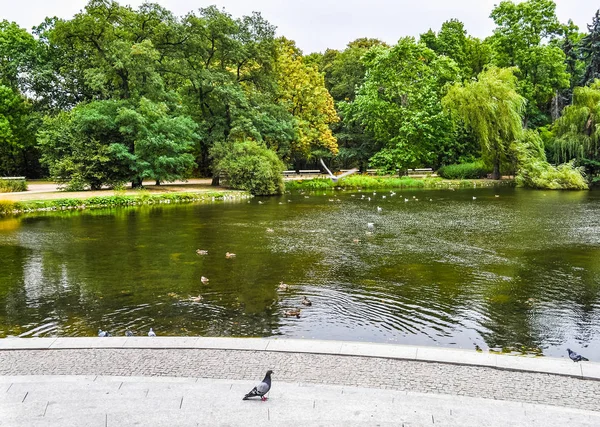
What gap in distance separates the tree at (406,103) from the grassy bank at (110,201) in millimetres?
17886

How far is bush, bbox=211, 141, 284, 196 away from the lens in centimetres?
3541

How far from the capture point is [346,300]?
1073cm

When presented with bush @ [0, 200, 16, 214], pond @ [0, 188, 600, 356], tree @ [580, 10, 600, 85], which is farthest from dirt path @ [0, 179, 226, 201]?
tree @ [580, 10, 600, 85]

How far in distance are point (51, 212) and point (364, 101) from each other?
2935 cm

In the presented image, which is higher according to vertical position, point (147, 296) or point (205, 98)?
point (205, 98)

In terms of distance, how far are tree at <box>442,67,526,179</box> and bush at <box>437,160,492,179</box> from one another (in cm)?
334

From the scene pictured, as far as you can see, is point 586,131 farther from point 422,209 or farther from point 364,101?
point 422,209

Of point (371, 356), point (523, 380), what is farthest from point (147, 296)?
point (523, 380)

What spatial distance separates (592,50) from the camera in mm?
45594

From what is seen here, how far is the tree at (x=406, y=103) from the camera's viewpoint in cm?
4628

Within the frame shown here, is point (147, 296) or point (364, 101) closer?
point (147, 296)

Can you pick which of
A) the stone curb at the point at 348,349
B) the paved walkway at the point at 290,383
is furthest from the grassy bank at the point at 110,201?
the paved walkway at the point at 290,383

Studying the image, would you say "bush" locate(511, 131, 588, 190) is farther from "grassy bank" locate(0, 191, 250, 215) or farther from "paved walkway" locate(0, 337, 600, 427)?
"paved walkway" locate(0, 337, 600, 427)

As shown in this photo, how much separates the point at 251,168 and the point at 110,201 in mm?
9835
